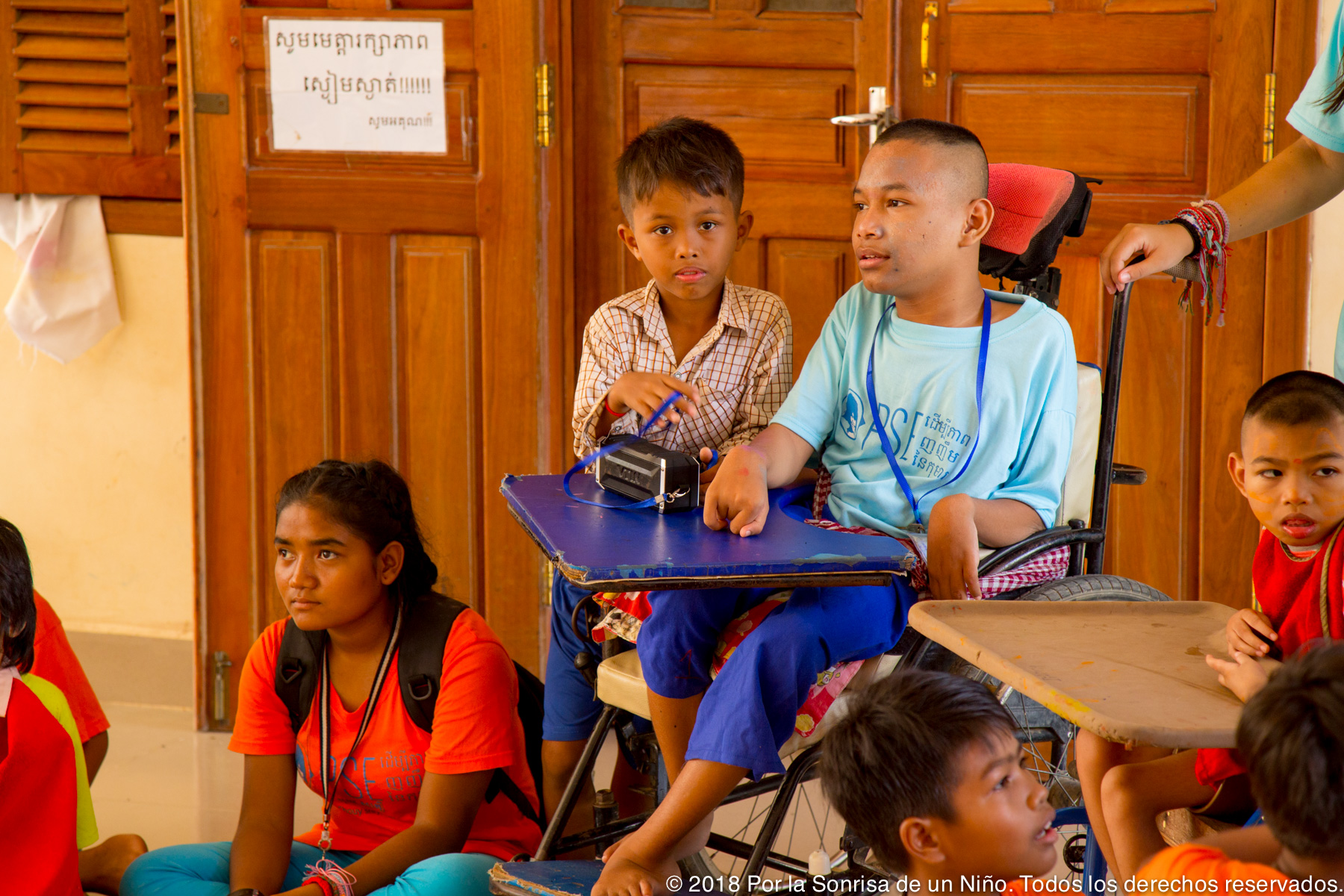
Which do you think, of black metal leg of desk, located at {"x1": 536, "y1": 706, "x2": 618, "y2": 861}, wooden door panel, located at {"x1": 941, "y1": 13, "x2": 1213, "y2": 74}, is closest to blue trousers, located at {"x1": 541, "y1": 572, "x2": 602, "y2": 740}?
black metal leg of desk, located at {"x1": 536, "y1": 706, "x2": 618, "y2": 861}

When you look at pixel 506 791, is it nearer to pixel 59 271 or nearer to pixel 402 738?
pixel 402 738

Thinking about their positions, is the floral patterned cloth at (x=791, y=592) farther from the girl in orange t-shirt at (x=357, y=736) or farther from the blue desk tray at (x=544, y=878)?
the blue desk tray at (x=544, y=878)

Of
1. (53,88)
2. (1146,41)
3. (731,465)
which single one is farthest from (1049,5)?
(53,88)

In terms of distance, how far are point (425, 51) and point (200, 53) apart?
574 mm

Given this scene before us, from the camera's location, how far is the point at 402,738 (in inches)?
89.3

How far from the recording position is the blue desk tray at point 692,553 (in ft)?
5.30

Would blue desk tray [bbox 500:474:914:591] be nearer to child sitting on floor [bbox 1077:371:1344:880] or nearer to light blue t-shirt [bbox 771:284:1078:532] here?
light blue t-shirt [bbox 771:284:1078:532]

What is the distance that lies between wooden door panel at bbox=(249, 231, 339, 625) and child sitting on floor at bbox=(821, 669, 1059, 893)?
2237 millimetres

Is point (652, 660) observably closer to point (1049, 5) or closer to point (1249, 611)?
point (1249, 611)

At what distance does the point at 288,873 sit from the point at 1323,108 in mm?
2105

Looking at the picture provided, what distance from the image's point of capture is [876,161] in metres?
2.18

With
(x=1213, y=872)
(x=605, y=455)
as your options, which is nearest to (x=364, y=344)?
(x=605, y=455)

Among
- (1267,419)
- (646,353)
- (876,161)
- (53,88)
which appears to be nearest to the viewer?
(1267,419)

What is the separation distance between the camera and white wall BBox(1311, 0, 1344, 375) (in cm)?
310
